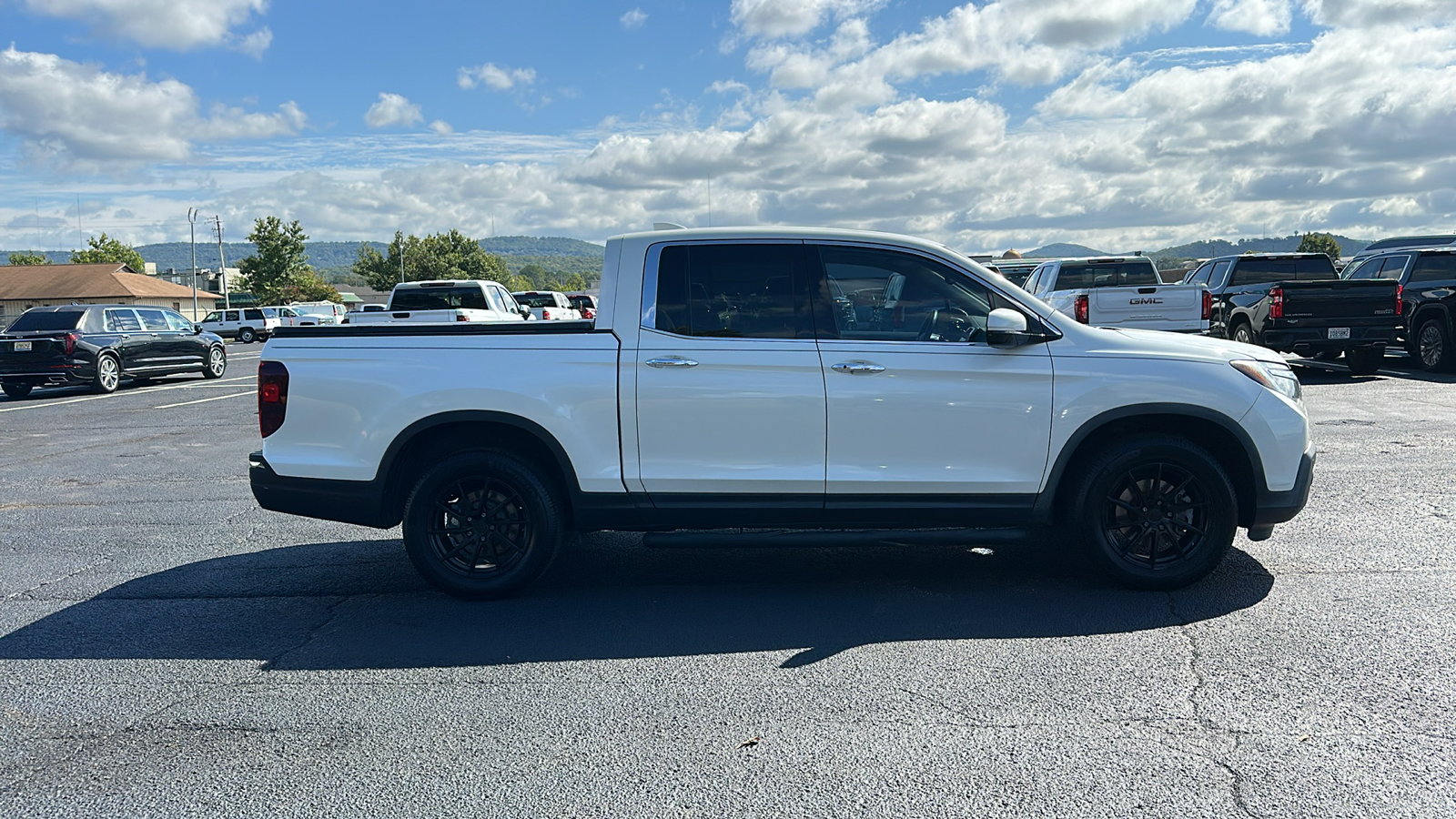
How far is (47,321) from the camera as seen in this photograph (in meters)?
20.0

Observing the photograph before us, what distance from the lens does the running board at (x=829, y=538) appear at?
531 cm

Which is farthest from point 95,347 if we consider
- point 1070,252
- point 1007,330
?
point 1070,252

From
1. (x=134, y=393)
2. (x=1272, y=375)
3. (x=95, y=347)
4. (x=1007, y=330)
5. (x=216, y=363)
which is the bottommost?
(x=134, y=393)

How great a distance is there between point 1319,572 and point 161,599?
6118 mm

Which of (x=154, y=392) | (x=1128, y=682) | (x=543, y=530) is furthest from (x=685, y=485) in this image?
(x=154, y=392)

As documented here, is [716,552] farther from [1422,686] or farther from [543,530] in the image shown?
[1422,686]

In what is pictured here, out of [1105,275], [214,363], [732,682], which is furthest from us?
[214,363]

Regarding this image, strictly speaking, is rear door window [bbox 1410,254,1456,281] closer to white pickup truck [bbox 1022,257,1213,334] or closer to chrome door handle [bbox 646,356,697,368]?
white pickup truck [bbox 1022,257,1213,334]

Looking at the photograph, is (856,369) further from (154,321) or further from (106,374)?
(154,321)

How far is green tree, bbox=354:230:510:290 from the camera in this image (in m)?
125

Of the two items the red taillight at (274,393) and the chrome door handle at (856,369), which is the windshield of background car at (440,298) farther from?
the chrome door handle at (856,369)

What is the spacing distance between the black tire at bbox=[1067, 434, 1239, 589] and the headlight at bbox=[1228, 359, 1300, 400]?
451 millimetres

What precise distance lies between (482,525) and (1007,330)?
2766 mm

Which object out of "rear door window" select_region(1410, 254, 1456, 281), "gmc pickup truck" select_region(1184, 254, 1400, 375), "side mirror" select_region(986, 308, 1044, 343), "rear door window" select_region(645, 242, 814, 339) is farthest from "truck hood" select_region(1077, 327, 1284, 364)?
"rear door window" select_region(1410, 254, 1456, 281)
